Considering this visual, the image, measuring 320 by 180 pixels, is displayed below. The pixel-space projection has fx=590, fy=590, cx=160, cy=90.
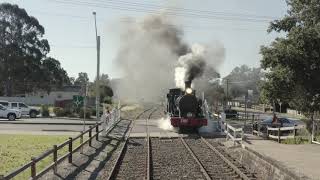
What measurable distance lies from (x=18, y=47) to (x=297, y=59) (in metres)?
78.7

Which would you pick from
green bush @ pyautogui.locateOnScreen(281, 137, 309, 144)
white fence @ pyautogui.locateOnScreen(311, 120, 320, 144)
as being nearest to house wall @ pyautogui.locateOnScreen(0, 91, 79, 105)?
white fence @ pyautogui.locateOnScreen(311, 120, 320, 144)

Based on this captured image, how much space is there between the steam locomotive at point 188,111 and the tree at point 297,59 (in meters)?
7.46

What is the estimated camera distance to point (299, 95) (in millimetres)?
26531

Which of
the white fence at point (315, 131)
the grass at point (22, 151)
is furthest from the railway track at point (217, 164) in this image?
the grass at point (22, 151)

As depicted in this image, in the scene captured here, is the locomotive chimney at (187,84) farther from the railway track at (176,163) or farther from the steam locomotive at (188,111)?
the railway track at (176,163)

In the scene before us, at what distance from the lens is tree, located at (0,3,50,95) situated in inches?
3812

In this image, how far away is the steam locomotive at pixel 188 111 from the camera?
34.4 metres

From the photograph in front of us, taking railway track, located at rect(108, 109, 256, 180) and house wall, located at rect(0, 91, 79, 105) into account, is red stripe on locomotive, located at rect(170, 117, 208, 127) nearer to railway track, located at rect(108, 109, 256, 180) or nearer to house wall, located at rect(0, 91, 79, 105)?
railway track, located at rect(108, 109, 256, 180)

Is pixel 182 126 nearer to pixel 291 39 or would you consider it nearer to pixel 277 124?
pixel 277 124

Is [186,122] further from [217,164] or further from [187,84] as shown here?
[217,164]

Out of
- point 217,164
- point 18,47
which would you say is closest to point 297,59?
point 217,164

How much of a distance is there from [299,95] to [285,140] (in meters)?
2.36

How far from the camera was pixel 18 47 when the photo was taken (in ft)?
321

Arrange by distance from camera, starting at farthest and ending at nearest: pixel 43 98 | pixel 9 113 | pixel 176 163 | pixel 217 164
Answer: pixel 43 98 → pixel 9 113 → pixel 176 163 → pixel 217 164
